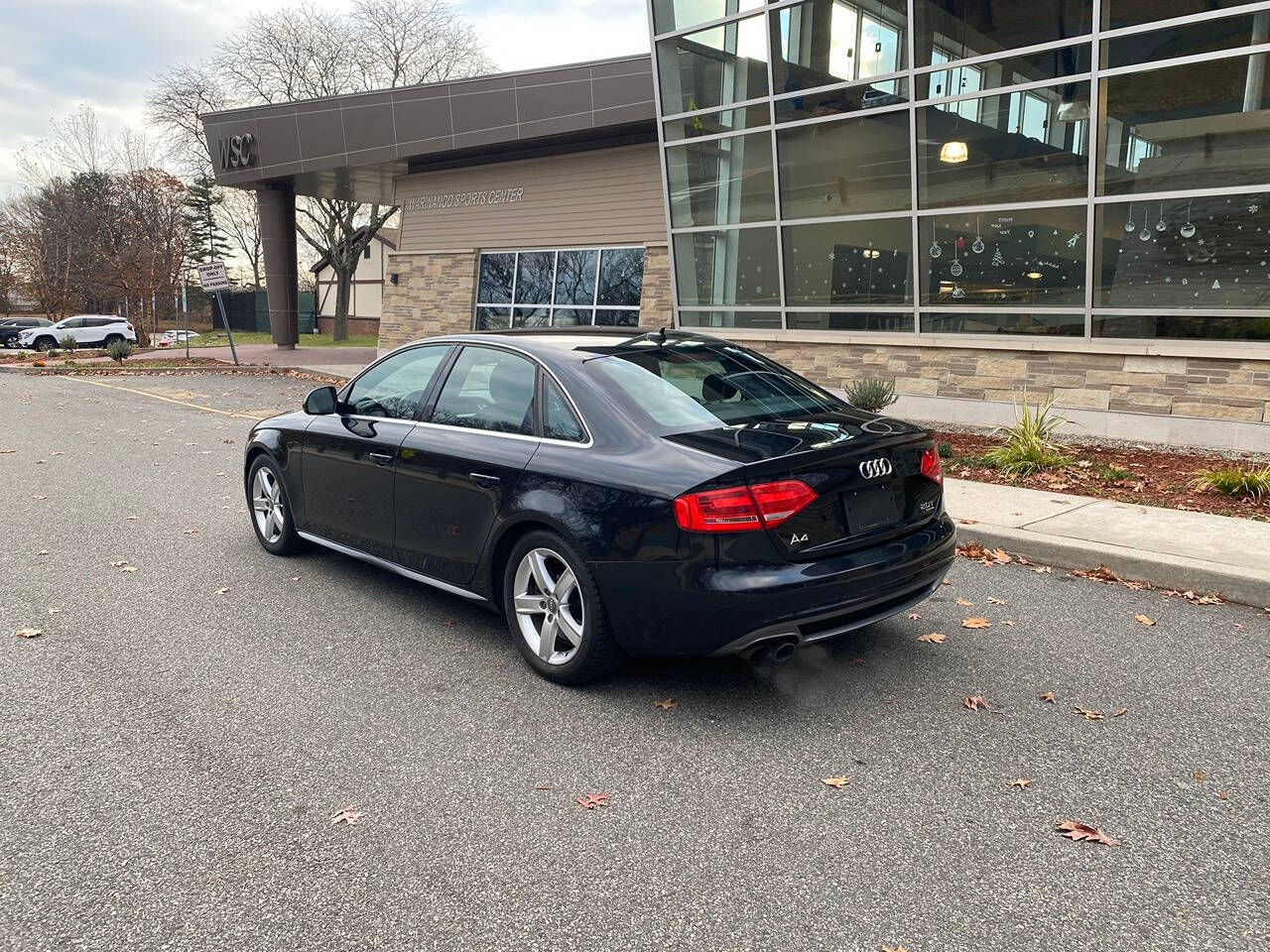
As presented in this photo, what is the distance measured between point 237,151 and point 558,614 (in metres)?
26.8

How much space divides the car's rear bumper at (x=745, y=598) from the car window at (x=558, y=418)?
69cm

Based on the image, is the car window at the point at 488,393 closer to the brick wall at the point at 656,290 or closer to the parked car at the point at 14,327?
the brick wall at the point at 656,290

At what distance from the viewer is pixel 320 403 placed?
5.64m

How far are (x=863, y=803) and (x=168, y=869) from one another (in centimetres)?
222

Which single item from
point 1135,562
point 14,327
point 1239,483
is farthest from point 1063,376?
point 14,327

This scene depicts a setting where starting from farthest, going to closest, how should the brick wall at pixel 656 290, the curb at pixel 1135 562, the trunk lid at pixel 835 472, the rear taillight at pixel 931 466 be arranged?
1. the brick wall at pixel 656 290
2. the curb at pixel 1135 562
3. the rear taillight at pixel 931 466
4. the trunk lid at pixel 835 472

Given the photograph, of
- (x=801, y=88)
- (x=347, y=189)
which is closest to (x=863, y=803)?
(x=801, y=88)

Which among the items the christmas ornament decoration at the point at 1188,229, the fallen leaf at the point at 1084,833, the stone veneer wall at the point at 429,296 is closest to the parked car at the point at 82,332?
the stone veneer wall at the point at 429,296

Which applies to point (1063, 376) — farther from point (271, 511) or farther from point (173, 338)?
point (173, 338)

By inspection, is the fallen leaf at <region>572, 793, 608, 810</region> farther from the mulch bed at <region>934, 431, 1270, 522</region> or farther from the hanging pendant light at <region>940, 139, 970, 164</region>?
the hanging pendant light at <region>940, 139, 970, 164</region>

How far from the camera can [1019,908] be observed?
2.64m

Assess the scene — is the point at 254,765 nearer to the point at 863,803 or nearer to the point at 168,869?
the point at 168,869

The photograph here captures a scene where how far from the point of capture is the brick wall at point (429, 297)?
74.6 ft

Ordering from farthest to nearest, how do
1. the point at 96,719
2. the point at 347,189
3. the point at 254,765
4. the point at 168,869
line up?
the point at 347,189
the point at 96,719
the point at 254,765
the point at 168,869
